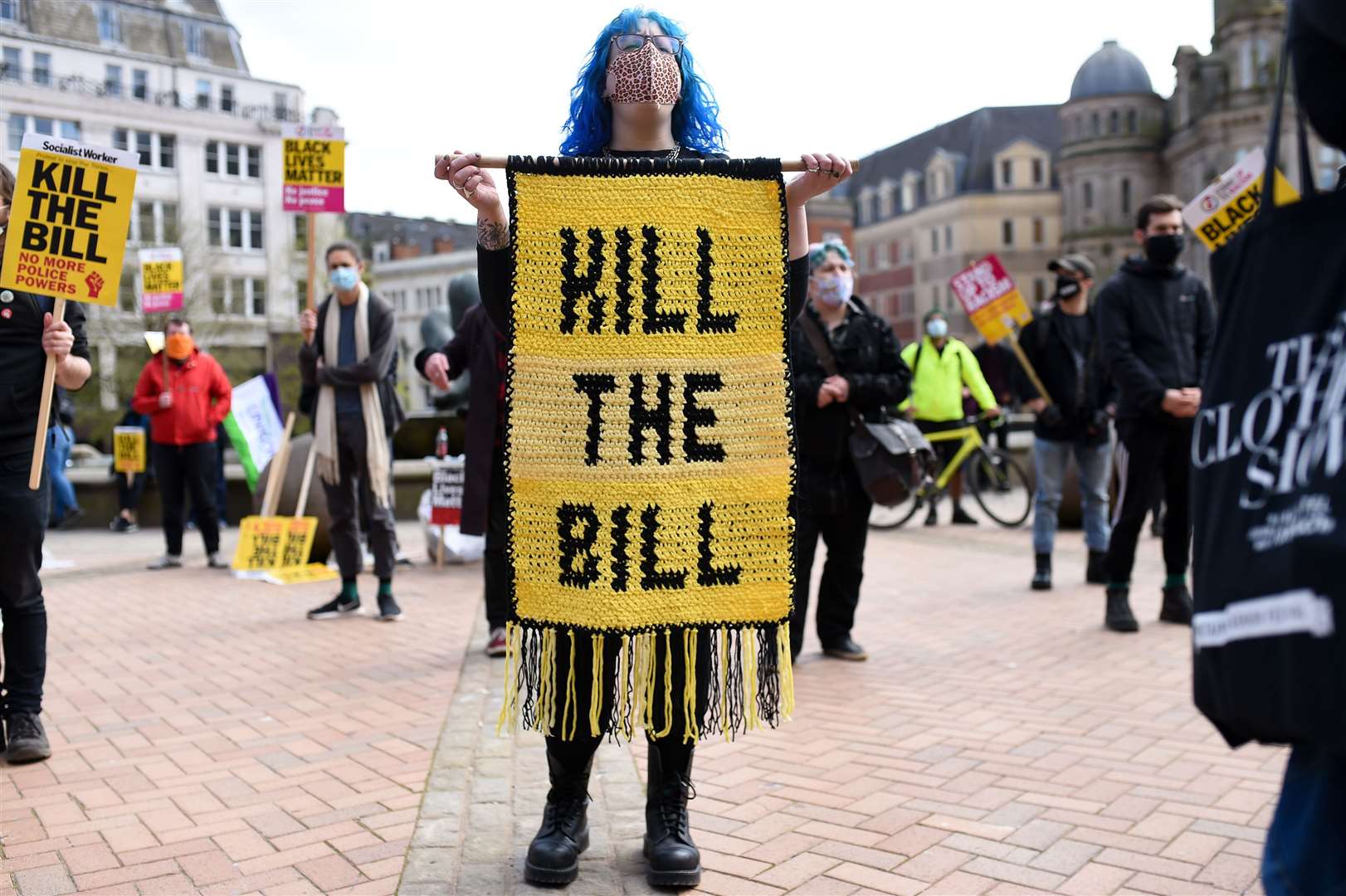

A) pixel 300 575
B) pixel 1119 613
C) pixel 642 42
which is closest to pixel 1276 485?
pixel 642 42

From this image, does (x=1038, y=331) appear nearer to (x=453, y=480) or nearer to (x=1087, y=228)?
(x=453, y=480)

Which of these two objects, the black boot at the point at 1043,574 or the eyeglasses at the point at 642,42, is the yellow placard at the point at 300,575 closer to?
the black boot at the point at 1043,574

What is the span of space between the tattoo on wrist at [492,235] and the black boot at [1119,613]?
4.83 metres

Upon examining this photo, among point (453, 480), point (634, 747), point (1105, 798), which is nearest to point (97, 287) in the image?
point (634, 747)

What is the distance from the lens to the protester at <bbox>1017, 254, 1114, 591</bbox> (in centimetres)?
802

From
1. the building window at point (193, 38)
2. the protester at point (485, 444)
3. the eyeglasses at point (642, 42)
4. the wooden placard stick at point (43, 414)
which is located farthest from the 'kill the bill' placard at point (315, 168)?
the building window at point (193, 38)

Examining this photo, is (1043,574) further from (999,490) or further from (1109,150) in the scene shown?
(1109,150)

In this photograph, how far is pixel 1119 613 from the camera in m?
6.71

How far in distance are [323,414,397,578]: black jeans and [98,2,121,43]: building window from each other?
38.4 metres

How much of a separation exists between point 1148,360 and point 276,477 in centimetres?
618

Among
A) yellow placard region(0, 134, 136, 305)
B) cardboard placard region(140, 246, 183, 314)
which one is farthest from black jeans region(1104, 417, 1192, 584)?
cardboard placard region(140, 246, 183, 314)

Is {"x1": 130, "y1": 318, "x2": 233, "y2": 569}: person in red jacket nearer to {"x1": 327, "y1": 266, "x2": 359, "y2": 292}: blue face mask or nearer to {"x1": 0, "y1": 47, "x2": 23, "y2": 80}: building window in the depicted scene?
{"x1": 327, "y1": 266, "x2": 359, "y2": 292}: blue face mask

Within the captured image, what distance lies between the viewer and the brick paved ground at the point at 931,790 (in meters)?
3.16

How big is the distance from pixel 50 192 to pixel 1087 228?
203 ft
